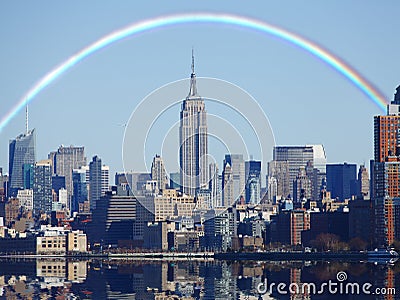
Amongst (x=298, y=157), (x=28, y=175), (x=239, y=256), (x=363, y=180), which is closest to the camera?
(x=239, y=256)

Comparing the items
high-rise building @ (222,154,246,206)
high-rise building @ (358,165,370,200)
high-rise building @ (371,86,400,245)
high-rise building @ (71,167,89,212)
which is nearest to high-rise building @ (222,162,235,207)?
high-rise building @ (222,154,246,206)

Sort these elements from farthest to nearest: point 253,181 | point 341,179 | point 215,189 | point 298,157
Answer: point 298,157 < point 253,181 < point 215,189 < point 341,179

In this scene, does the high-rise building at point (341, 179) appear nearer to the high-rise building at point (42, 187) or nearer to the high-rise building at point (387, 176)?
the high-rise building at point (42, 187)

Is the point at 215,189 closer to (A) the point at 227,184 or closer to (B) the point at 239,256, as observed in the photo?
(A) the point at 227,184

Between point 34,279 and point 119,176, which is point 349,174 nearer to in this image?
point 119,176

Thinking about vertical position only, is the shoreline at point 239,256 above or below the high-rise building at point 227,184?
below

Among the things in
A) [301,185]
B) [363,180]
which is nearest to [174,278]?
[363,180]

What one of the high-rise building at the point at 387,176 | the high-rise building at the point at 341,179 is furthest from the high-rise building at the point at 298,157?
the high-rise building at the point at 387,176
